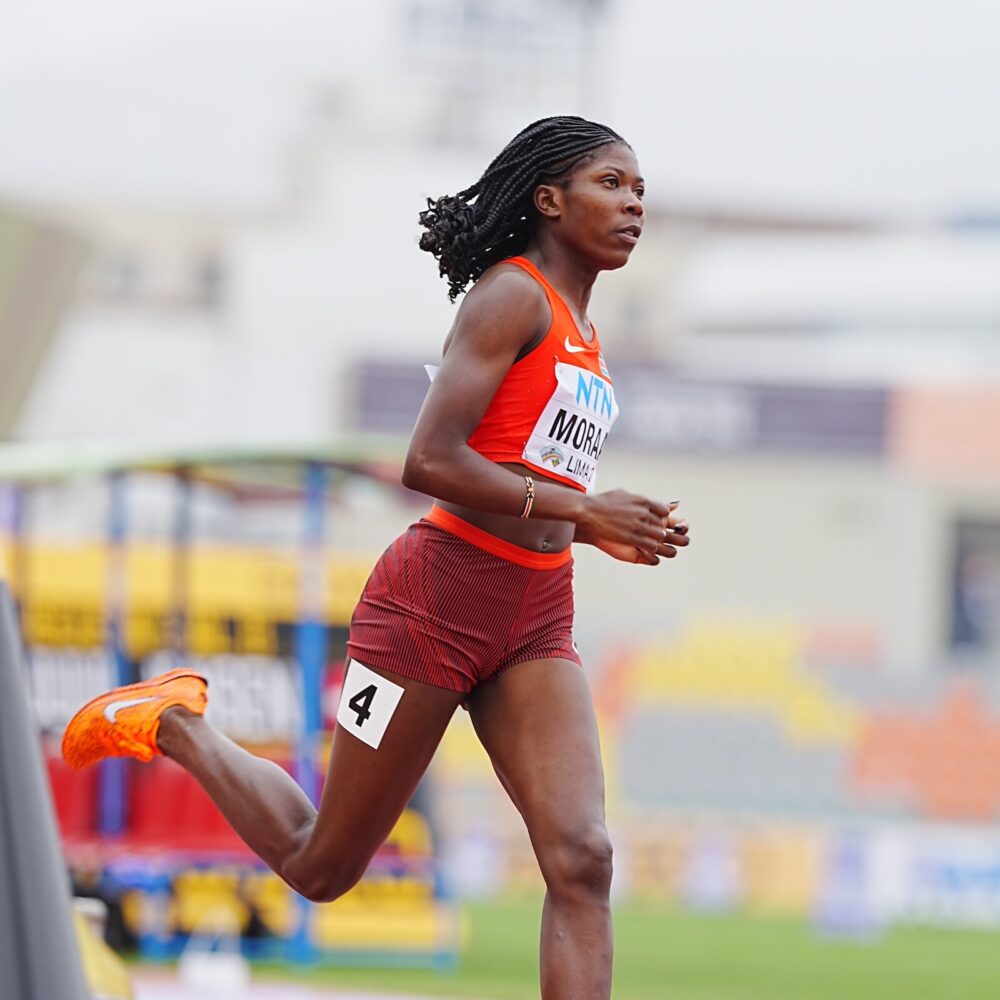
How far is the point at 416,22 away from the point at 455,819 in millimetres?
31523

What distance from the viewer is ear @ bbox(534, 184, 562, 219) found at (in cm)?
450

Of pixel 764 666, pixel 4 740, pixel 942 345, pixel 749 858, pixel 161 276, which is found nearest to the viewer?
pixel 4 740

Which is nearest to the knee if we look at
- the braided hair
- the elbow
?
the elbow

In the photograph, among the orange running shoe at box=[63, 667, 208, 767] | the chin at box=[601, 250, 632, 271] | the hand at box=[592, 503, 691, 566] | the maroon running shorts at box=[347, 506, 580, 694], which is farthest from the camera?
the orange running shoe at box=[63, 667, 208, 767]

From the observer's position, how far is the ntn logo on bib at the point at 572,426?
14.4 ft

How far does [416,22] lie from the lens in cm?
4694

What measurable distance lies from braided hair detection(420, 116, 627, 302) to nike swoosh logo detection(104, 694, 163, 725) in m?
1.23

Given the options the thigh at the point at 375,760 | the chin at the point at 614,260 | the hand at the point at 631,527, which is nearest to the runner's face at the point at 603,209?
the chin at the point at 614,260

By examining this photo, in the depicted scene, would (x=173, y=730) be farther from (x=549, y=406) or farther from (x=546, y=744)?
(x=549, y=406)

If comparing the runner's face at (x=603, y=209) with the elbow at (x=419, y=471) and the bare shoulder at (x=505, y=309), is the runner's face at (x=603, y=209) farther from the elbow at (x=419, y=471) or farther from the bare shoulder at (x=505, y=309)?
the elbow at (x=419, y=471)

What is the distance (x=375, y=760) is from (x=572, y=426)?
33.0 inches

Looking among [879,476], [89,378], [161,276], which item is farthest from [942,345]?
[89,378]

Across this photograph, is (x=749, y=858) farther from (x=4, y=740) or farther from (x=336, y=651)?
(x=4, y=740)

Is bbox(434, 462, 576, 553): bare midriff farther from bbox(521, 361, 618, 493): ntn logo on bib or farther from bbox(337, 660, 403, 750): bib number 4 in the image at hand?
bbox(337, 660, 403, 750): bib number 4
